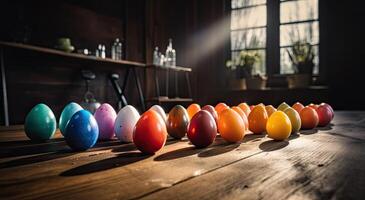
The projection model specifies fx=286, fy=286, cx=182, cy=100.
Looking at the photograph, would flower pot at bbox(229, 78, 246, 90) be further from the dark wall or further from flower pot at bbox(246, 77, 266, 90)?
the dark wall

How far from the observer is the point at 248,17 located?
441 centimetres

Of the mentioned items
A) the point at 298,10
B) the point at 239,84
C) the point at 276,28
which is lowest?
the point at 239,84

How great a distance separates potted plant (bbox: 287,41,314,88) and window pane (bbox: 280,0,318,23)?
0.44 metres

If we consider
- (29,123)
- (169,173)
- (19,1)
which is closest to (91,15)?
(19,1)

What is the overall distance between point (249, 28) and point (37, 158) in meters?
4.17

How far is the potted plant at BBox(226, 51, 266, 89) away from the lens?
12.9 feet

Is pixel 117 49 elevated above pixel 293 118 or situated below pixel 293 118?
above

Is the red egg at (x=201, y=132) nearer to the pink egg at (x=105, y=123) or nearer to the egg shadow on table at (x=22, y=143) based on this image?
the pink egg at (x=105, y=123)

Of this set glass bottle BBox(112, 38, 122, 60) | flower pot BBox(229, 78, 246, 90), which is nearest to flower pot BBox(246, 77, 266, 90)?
flower pot BBox(229, 78, 246, 90)

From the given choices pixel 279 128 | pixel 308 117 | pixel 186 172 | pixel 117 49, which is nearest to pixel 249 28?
pixel 117 49

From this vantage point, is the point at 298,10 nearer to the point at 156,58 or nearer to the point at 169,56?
the point at 169,56

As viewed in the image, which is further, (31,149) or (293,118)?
(293,118)

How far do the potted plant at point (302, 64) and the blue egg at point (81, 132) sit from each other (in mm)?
3434

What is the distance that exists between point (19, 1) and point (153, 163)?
2.83 meters
